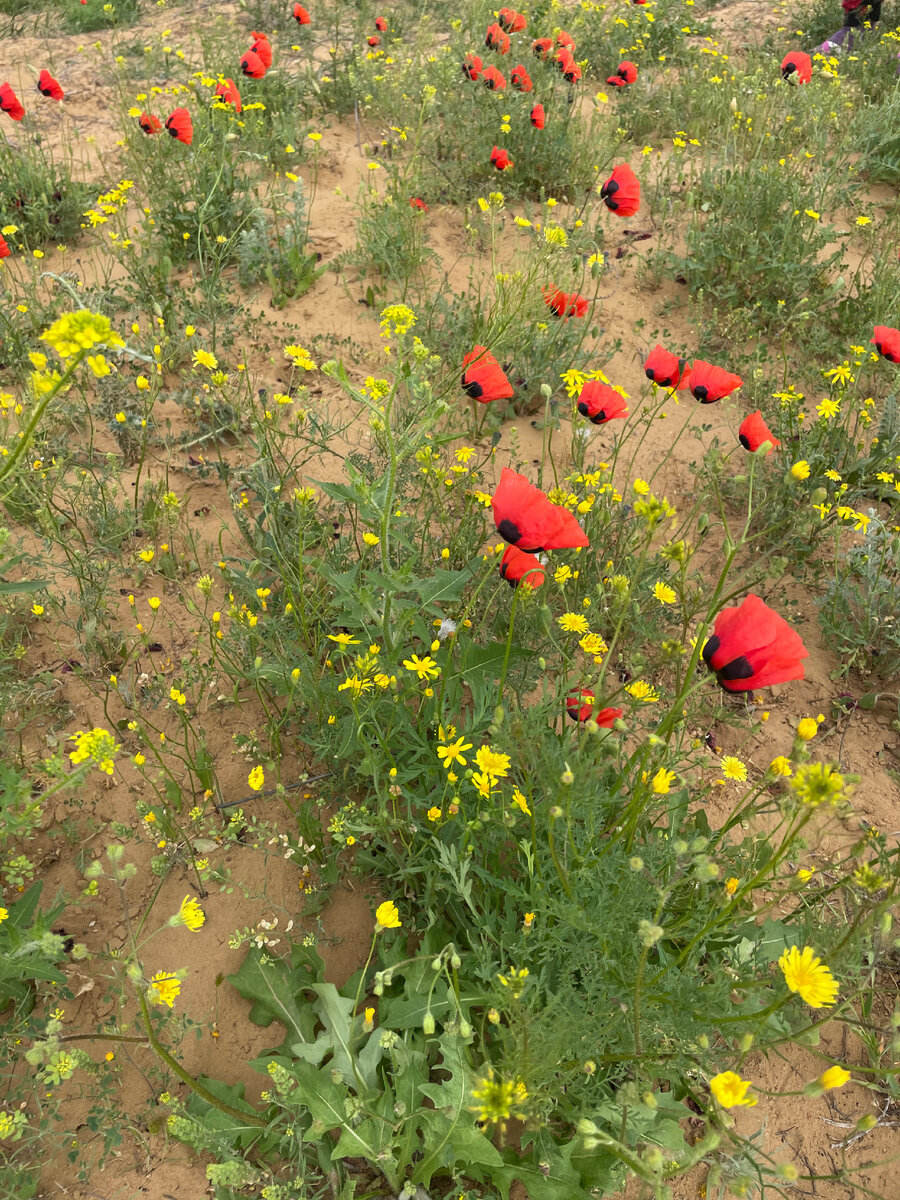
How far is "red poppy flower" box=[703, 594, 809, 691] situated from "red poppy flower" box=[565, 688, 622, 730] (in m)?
0.24

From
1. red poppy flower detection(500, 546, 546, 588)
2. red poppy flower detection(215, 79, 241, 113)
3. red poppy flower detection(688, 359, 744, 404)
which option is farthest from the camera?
red poppy flower detection(215, 79, 241, 113)

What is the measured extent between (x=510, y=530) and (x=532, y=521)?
0.19 ft

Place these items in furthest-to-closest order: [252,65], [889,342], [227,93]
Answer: [252,65], [227,93], [889,342]

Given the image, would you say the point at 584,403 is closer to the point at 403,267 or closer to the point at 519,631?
the point at 519,631

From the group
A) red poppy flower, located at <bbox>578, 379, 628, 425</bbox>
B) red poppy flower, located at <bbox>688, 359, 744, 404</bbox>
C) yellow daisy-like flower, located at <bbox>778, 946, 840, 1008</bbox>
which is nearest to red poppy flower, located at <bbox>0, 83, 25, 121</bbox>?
red poppy flower, located at <bbox>578, 379, 628, 425</bbox>

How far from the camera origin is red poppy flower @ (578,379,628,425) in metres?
2.39

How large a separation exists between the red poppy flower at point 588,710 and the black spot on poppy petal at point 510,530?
1.26 feet

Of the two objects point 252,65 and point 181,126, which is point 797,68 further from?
point 181,126

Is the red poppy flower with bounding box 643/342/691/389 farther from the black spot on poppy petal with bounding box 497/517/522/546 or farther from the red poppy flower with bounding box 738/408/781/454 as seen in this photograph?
the black spot on poppy petal with bounding box 497/517/522/546

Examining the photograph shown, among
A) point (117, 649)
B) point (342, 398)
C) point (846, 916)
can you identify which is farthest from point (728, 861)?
point (342, 398)

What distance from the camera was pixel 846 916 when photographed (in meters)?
2.06

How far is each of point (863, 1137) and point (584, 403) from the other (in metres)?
2.14

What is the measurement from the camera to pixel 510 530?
64.0 inches

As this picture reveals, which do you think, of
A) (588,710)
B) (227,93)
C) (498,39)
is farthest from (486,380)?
(498,39)
